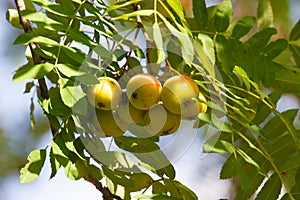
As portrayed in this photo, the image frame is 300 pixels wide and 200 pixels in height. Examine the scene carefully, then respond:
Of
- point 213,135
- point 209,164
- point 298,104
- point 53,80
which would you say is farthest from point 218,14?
point 209,164

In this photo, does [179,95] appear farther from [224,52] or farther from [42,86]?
[42,86]

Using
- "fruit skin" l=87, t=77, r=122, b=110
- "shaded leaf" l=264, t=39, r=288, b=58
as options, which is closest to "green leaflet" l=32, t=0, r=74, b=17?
"fruit skin" l=87, t=77, r=122, b=110

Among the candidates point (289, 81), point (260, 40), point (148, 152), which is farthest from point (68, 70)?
point (289, 81)

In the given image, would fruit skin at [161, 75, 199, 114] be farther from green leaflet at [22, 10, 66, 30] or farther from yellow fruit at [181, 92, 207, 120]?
green leaflet at [22, 10, 66, 30]

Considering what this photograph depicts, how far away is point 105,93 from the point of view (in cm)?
98

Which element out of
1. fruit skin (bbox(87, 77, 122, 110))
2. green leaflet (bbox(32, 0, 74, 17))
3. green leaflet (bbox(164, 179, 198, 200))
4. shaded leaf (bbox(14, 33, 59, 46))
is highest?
green leaflet (bbox(32, 0, 74, 17))

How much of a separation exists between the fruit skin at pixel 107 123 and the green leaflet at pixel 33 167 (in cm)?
10

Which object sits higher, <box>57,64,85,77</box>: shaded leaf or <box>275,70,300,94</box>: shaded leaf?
<box>57,64,85,77</box>: shaded leaf

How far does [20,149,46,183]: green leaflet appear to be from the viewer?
0.96 metres

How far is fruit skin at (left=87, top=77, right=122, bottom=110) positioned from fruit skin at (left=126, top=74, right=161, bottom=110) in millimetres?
22

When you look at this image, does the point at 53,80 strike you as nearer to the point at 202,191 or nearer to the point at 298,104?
the point at 298,104

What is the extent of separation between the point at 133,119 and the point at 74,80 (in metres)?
0.13

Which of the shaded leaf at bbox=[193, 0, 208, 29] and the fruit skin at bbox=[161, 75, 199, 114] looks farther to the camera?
the shaded leaf at bbox=[193, 0, 208, 29]

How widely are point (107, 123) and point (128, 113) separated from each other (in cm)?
4
